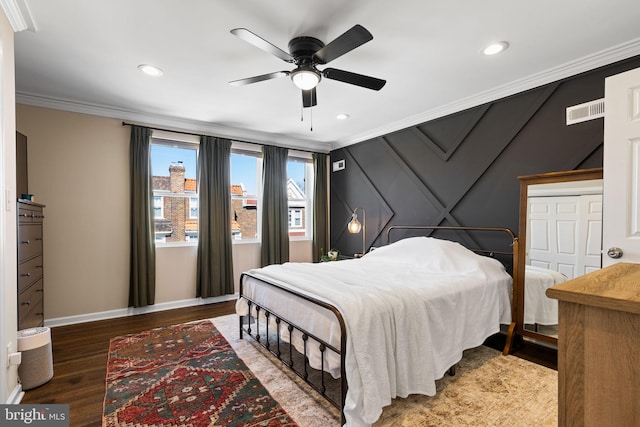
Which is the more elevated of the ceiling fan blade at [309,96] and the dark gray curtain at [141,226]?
the ceiling fan blade at [309,96]

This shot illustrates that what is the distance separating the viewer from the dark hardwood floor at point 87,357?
82.6 inches

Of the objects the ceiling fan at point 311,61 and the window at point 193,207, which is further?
the window at point 193,207

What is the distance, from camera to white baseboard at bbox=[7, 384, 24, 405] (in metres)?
1.96

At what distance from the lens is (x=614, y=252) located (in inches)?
70.7

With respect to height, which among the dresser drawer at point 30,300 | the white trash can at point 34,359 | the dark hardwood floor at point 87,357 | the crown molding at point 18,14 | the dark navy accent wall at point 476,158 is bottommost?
the dark hardwood floor at point 87,357

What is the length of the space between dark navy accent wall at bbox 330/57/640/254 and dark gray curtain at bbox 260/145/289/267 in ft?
4.07

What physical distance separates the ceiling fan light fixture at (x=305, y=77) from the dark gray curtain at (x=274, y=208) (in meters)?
2.72

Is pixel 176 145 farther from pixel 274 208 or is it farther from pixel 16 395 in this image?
pixel 16 395

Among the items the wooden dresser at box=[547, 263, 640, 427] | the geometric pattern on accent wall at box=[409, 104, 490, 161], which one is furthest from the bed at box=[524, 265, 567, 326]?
the wooden dresser at box=[547, 263, 640, 427]

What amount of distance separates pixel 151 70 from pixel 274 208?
2655mm

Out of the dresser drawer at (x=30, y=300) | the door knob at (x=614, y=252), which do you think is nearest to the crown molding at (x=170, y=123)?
the dresser drawer at (x=30, y=300)

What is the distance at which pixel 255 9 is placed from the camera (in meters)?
2.03

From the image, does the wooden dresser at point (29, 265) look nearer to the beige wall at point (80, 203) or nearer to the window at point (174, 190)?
the beige wall at point (80, 203)

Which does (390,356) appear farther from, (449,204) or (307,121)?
(307,121)
